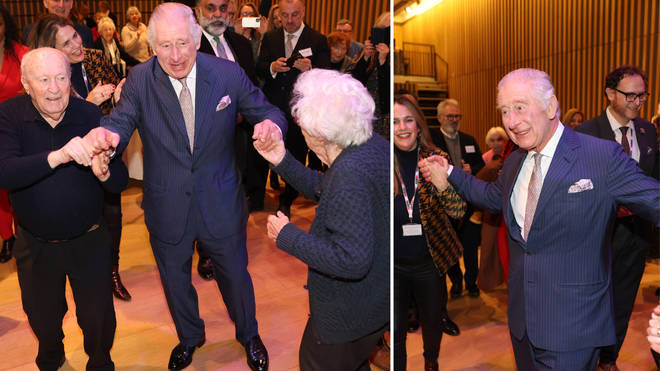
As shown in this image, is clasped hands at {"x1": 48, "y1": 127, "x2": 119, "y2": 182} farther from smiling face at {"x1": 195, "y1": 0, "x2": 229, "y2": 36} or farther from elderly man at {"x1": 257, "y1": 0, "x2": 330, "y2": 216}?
smiling face at {"x1": 195, "y1": 0, "x2": 229, "y2": 36}

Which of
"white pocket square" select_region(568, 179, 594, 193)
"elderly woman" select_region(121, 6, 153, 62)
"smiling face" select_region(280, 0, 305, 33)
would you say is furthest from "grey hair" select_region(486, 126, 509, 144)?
"elderly woman" select_region(121, 6, 153, 62)

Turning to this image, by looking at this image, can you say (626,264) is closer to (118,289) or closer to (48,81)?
(48,81)

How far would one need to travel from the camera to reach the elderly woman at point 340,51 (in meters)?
1.66

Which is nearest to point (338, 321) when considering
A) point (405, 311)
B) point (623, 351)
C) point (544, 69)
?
point (405, 311)

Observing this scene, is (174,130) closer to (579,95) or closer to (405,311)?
(405,311)

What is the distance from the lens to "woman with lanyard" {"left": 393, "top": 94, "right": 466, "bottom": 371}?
60.9 inches

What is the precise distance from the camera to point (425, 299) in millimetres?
2225

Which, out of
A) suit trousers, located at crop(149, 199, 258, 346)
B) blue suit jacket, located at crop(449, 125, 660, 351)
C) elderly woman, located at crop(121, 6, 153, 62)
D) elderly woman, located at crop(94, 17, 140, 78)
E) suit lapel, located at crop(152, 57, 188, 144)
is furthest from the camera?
elderly woman, located at crop(121, 6, 153, 62)

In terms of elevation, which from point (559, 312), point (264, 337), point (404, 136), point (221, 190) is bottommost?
point (264, 337)

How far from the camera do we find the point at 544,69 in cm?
135

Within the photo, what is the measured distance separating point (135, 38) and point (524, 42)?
5451 mm

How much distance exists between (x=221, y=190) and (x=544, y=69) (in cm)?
146

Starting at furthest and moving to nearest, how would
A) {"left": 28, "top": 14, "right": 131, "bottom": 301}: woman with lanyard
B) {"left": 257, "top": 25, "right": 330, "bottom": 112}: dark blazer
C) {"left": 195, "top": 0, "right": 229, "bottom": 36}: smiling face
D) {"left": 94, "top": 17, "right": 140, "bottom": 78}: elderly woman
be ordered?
1. {"left": 94, "top": 17, "right": 140, "bottom": 78}: elderly woman
2. {"left": 195, "top": 0, "right": 229, "bottom": 36}: smiling face
3. {"left": 28, "top": 14, "right": 131, "bottom": 301}: woman with lanyard
4. {"left": 257, "top": 25, "right": 330, "bottom": 112}: dark blazer

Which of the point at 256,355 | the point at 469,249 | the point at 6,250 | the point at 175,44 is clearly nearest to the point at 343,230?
the point at 469,249
